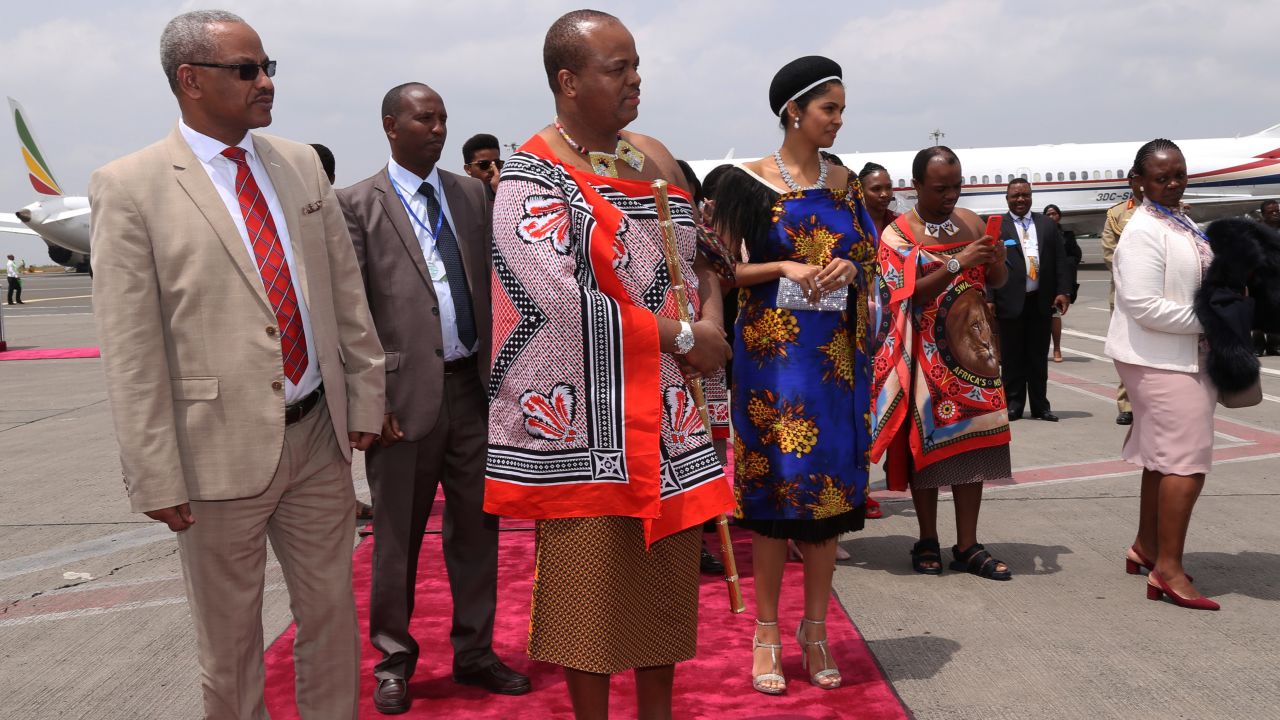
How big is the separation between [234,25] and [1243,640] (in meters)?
4.13

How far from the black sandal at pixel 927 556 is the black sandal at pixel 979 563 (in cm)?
9

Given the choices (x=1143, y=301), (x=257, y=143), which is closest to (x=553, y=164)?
(x=257, y=143)

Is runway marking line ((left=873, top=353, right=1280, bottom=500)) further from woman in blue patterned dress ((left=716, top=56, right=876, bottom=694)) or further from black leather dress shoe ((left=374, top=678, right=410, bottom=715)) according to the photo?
black leather dress shoe ((left=374, top=678, right=410, bottom=715))

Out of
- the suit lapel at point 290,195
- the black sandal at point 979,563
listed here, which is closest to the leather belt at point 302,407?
the suit lapel at point 290,195

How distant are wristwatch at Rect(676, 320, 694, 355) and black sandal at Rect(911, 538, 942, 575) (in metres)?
3.02

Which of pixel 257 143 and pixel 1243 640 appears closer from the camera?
pixel 257 143

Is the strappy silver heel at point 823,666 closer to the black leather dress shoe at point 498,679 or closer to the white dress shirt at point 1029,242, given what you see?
the black leather dress shoe at point 498,679

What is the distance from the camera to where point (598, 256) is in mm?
2787

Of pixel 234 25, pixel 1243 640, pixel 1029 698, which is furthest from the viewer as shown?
pixel 1243 640

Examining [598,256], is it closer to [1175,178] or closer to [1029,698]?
[1029,698]

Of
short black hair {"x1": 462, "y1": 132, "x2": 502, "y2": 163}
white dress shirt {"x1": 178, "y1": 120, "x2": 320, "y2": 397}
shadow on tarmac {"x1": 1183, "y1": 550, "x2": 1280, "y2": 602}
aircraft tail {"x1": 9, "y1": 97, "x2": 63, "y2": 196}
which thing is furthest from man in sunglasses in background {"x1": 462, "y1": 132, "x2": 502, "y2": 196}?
aircraft tail {"x1": 9, "y1": 97, "x2": 63, "y2": 196}

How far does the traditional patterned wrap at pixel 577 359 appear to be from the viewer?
9.03 feet

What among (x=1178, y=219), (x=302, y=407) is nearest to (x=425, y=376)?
(x=302, y=407)

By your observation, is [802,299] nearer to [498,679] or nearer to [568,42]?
[568,42]
